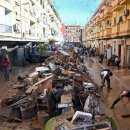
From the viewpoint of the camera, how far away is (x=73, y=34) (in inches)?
7106

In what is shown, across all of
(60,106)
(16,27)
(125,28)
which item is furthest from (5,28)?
(60,106)

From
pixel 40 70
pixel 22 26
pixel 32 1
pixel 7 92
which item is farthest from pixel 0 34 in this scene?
pixel 32 1

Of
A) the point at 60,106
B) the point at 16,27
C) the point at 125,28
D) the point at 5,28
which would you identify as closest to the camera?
the point at 60,106

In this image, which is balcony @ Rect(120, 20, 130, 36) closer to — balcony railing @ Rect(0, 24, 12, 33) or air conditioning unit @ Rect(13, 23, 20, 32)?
air conditioning unit @ Rect(13, 23, 20, 32)

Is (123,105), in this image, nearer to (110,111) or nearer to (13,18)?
(110,111)

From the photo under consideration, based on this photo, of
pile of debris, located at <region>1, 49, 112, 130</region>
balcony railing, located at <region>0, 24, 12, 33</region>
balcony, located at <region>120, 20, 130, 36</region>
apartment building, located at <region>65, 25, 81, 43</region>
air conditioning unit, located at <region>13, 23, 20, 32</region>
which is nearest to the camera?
pile of debris, located at <region>1, 49, 112, 130</region>

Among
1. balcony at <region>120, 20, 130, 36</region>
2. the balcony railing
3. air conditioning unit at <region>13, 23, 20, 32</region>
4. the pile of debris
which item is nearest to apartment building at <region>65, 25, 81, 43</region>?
air conditioning unit at <region>13, 23, 20, 32</region>

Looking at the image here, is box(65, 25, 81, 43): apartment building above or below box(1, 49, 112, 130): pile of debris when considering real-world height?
above

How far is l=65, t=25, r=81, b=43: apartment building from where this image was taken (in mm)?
177600

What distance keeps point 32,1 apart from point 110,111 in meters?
31.9

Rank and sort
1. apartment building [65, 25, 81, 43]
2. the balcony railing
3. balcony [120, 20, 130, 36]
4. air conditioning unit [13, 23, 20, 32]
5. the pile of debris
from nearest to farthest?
the pile of debris, the balcony railing, balcony [120, 20, 130, 36], air conditioning unit [13, 23, 20, 32], apartment building [65, 25, 81, 43]

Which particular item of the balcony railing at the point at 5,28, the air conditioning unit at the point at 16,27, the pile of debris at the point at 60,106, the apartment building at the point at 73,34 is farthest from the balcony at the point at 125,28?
the apartment building at the point at 73,34

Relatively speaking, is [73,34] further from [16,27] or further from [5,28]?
[5,28]

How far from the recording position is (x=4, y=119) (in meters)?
11.8
